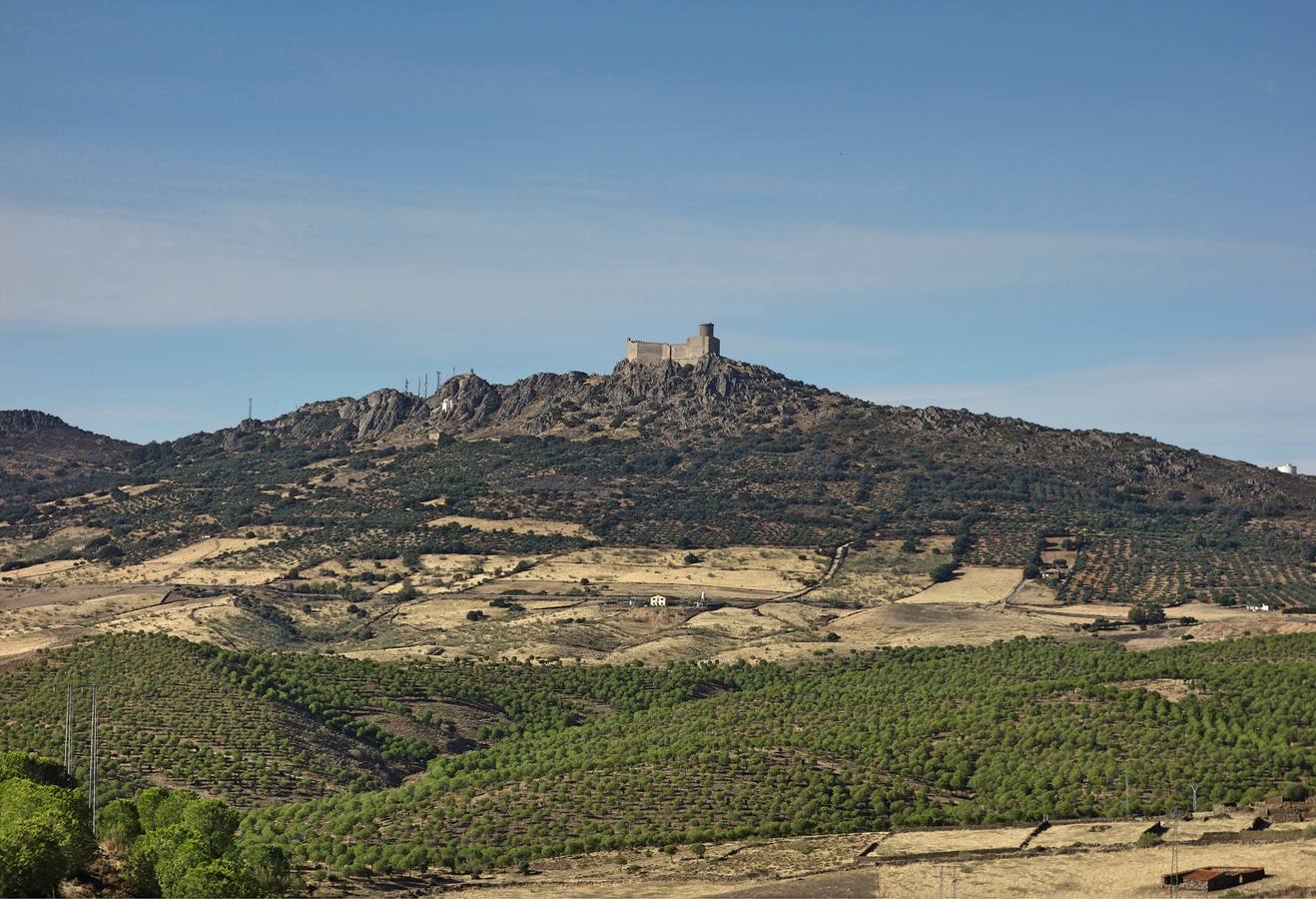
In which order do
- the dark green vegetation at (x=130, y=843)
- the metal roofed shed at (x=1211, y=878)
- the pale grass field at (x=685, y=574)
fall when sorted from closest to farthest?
1. the dark green vegetation at (x=130, y=843)
2. the metal roofed shed at (x=1211, y=878)
3. the pale grass field at (x=685, y=574)

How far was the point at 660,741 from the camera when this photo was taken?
364 ft

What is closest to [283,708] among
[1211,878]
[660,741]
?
[660,741]

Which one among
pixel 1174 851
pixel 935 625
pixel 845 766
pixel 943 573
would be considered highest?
pixel 943 573

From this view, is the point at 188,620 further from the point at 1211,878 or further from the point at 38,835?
the point at 1211,878

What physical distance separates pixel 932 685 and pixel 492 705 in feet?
110

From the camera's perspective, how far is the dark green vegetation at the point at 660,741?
90.3 m

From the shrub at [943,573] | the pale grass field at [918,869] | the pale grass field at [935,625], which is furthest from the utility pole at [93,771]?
the shrub at [943,573]

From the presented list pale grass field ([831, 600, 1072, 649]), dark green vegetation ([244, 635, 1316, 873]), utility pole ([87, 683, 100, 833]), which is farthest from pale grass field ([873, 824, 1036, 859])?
pale grass field ([831, 600, 1072, 649])

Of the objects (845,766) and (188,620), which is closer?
(845,766)

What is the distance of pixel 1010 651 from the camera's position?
5635 inches

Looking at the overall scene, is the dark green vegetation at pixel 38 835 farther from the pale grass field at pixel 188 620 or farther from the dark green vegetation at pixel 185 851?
the pale grass field at pixel 188 620

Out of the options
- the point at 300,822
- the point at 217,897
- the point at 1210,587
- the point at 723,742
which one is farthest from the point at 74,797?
the point at 1210,587

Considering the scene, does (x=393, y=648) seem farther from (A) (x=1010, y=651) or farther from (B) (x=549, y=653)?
(A) (x=1010, y=651)

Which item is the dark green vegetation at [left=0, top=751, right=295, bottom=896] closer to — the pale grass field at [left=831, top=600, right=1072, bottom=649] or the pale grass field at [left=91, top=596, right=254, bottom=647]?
the pale grass field at [left=91, top=596, right=254, bottom=647]
